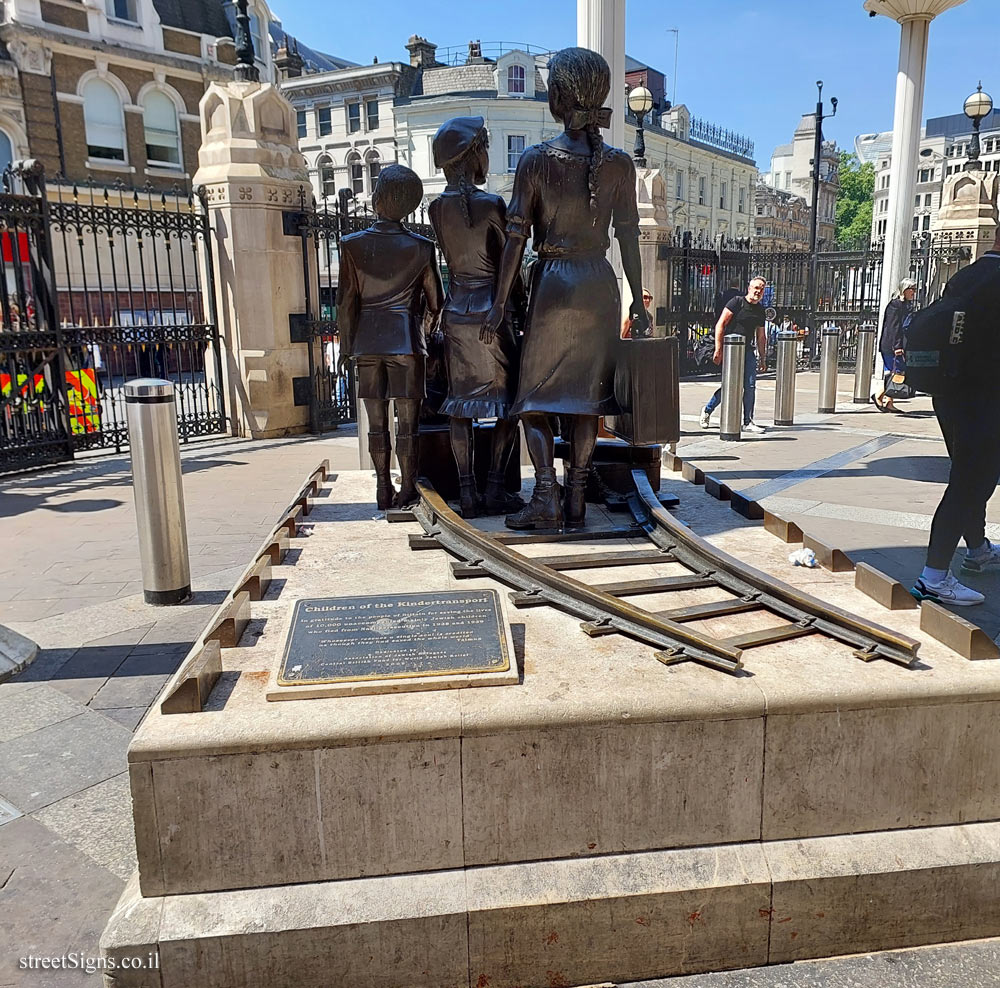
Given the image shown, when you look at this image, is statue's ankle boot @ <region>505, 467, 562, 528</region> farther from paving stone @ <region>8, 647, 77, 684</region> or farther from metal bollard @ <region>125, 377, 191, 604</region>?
paving stone @ <region>8, 647, 77, 684</region>

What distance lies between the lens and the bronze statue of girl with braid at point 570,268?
445cm

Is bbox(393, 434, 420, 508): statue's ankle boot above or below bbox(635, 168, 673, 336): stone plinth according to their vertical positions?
below

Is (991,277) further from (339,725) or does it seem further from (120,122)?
(120,122)

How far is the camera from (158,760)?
102 inches

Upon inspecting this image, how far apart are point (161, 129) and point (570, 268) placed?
33.5 metres

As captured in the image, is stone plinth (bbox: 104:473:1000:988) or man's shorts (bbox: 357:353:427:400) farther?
man's shorts (bbox: 357:353:427:400)

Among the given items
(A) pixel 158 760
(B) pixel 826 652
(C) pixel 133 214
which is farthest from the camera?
(C) pixel 133 214

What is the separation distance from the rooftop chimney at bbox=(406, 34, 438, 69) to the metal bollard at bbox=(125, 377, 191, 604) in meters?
53.3

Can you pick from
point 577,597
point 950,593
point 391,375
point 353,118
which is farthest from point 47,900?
point 353,118

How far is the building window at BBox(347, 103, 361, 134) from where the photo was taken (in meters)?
54.7

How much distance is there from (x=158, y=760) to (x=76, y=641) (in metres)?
2.97

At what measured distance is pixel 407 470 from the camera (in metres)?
5.48

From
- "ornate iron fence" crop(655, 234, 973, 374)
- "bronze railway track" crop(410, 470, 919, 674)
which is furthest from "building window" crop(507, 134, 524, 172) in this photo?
"bronze railway track" crop(410, 470, 919, 674)

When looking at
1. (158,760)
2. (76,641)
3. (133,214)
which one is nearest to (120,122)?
(133,214)
